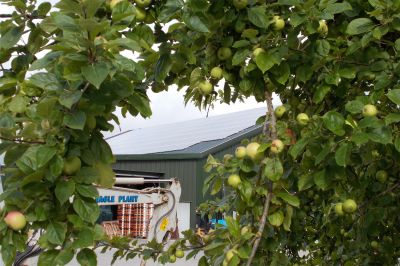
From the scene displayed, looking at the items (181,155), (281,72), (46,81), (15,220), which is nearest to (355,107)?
(281,72)

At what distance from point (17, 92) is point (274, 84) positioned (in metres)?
0.83

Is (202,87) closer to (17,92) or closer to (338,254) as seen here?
(17,92)

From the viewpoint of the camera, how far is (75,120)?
46.4 inches

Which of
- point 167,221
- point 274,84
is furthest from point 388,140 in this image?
point 167,221

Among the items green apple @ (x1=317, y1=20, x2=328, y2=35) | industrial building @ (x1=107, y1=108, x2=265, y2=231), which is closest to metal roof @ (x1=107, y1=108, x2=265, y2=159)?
industrial building @ (x1=107, y1=108, x2=265, y2=231)

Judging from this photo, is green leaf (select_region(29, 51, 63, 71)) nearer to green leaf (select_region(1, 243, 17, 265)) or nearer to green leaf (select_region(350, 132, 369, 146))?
green leaf (select_region(1, 243, 17, 265))

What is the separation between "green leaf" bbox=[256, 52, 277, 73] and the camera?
5.33 ft

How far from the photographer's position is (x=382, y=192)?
1986 mm

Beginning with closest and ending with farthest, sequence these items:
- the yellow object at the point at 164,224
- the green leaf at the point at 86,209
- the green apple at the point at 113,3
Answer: the green leaf at the point at 86,209 < the green apple at the point at 113,3 < the yellow object at the point at 164,224

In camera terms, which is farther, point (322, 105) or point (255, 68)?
point (322, 105)

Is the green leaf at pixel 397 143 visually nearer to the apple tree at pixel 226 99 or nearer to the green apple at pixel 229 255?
the apple tree at pixel 226 99

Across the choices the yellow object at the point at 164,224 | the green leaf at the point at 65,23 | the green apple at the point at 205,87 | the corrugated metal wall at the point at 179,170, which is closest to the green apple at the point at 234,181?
the green apple at the point at 205,87

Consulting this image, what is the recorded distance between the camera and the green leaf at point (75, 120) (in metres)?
1.17

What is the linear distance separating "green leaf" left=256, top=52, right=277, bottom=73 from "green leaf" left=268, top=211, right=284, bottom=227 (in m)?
0.46
